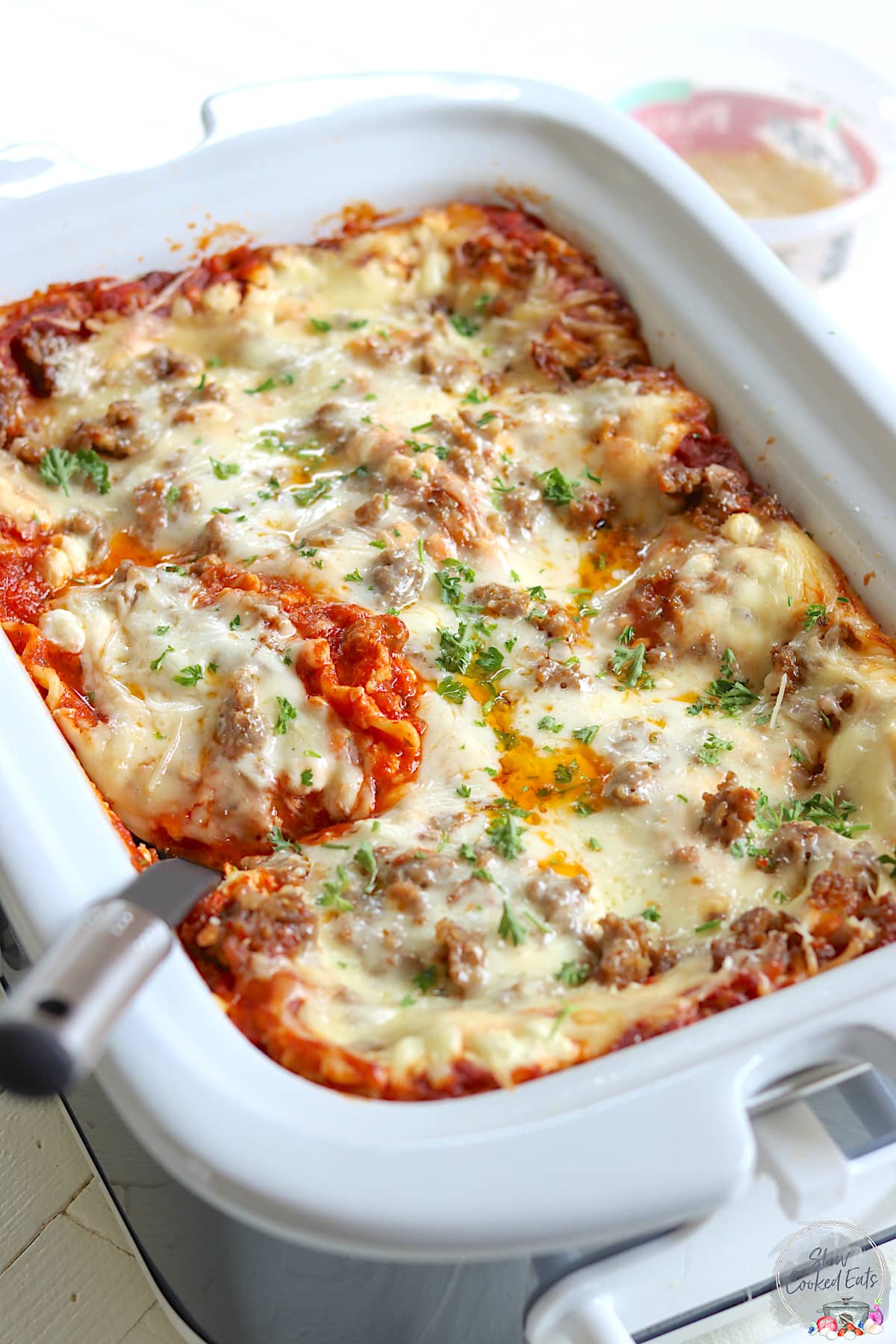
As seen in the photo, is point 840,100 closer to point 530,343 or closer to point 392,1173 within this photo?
point 530,343

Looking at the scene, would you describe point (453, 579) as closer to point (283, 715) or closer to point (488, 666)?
point (488, 666)

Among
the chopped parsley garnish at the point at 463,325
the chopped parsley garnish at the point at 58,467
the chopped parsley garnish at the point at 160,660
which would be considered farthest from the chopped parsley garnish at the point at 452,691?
the chopped parsley garnish at the point at 463,325

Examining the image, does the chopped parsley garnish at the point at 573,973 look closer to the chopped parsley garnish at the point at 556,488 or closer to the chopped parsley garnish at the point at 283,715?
the chopped parsley garnish at the point at 283,715

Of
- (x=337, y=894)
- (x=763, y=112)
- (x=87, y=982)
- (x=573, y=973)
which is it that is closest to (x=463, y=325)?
(x=337, y=894)

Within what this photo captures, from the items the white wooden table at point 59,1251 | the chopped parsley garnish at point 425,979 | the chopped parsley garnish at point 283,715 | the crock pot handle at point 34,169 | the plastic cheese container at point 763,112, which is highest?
the crock pot handle at point 34,169

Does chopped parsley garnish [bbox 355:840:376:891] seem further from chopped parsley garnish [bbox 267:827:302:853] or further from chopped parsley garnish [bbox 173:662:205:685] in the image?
chopped parsley garnish [bbox 173:662:205:685]

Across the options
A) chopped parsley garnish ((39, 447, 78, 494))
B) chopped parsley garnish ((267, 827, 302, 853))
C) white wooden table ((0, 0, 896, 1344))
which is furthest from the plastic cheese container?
chopped parsley garnish ((267, 827, 302, 853))
